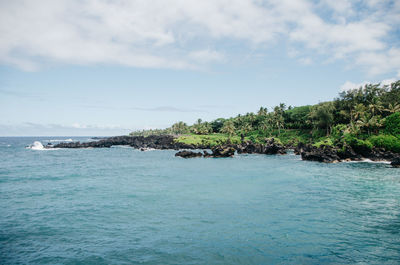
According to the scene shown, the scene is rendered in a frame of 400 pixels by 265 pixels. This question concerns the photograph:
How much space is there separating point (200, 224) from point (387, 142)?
72.4 meters

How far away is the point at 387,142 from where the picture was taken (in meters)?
68.6

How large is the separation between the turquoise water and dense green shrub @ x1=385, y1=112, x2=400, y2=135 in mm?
47078

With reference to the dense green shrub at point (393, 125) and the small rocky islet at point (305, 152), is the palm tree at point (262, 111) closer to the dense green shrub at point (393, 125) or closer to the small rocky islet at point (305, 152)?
the small rocky islet at point (305, 152)

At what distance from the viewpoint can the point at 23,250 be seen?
1570 centimetres

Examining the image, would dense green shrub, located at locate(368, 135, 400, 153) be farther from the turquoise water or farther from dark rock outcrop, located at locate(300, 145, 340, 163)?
the turquoise water

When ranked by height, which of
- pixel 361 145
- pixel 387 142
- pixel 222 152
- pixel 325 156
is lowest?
pixel 325 156

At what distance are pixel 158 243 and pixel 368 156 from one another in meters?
72.3

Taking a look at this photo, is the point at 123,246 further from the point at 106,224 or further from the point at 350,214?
the point at 350,214

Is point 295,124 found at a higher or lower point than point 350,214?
higher

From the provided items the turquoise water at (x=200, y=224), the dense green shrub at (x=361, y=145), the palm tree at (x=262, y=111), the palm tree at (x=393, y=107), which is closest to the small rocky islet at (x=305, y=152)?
the dense green shrub at (x=361, y=145)

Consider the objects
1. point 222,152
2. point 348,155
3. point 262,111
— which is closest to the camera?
point 348,155

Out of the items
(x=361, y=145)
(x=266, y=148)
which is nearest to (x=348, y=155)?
(x=361, y=145)

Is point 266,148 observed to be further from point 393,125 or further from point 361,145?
point 393,125

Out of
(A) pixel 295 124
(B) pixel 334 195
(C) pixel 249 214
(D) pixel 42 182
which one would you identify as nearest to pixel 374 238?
(C) pixel 249 214
